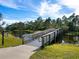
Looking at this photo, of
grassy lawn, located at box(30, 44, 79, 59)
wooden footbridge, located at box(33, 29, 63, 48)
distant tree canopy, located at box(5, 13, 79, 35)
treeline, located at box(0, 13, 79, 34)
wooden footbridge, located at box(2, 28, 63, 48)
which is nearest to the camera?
grassy lawn, located at box(30, 44, 79, 59)

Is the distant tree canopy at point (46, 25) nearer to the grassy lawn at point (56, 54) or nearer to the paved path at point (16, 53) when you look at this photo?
the paved path at point (16, 53)

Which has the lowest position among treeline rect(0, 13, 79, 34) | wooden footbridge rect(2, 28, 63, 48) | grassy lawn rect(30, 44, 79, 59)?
grassy lawn rect(30, 44, 79, 59)

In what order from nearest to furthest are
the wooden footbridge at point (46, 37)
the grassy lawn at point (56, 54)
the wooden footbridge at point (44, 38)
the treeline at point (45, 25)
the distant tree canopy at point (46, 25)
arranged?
the grassy lawn at point (56, 54) < the wooden footbridge at point (46, 37) < the wooden footbridge at point (44, 38) < the treeline at point (45, 25) < the distant tree canopy at point (46, 25)

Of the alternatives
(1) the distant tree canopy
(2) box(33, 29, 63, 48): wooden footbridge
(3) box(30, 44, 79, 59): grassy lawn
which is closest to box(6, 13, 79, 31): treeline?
(1) the distant tree canopy

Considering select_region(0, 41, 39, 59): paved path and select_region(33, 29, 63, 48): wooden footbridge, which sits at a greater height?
select_region(33, 29, 63, 48): wooden footbridge

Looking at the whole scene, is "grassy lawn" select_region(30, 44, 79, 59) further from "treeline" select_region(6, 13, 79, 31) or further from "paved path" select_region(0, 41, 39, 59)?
"treeline" select_region(6, 13, 79, 31)

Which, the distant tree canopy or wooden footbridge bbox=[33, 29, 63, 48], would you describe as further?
the distant tree canopy

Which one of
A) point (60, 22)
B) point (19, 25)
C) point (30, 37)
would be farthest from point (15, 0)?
point (60, 22)

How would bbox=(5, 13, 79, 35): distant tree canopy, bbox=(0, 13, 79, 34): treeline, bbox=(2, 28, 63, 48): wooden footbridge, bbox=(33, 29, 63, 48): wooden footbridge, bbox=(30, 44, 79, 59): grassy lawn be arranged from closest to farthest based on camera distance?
1. bbox=(30, 44, 79, 59): grassy lawn
2. bbox=(33, 29, 63, 48): wooden footbridge
3. bbox=(2, 28, 63, 48): wooden footbridge
4. bbox=(0, 13, 79, 34): treeline
5. bbox=(5, 13, 79, 35): distant tree canopy

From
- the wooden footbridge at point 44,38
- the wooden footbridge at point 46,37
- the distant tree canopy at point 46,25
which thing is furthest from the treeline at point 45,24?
the wooden footbridge at point 44,38

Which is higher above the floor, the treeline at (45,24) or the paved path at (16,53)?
the treeline at (45,24)

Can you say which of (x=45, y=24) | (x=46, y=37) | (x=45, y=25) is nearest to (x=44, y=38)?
(x=46, y=37)

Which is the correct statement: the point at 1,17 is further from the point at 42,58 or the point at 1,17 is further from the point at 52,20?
the point at 52,20

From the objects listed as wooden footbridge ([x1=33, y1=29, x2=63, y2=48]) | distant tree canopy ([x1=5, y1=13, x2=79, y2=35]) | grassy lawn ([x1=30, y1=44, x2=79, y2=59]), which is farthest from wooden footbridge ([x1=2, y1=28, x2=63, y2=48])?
distant tree canopy ([x1=5, y1=13, x2=79, y2=35])
